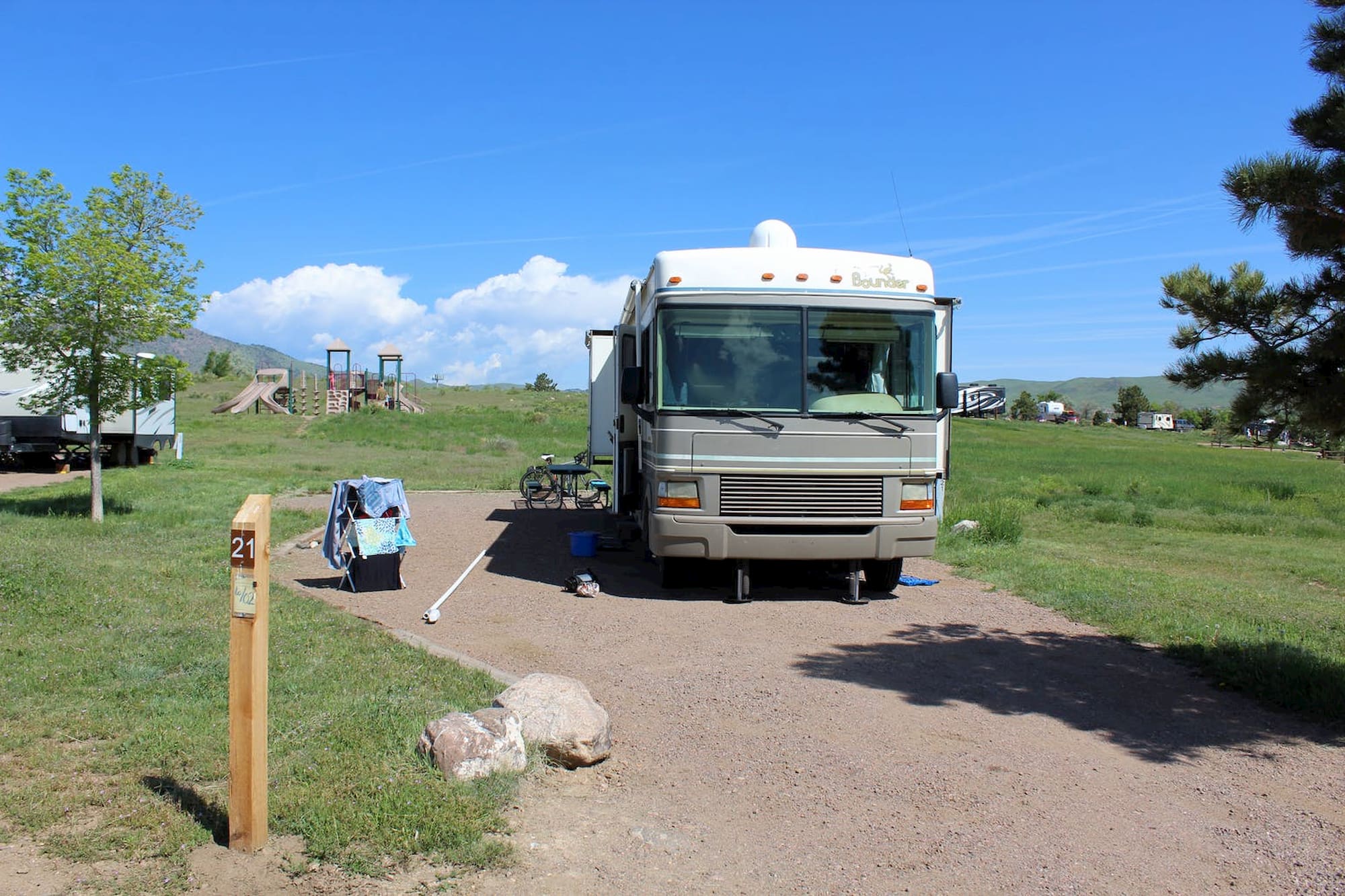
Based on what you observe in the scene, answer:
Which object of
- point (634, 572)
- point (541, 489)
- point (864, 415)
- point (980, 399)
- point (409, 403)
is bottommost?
point (634, 572)

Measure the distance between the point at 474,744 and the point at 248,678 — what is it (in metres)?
1.14

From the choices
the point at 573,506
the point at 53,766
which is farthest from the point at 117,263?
the point at 53,766

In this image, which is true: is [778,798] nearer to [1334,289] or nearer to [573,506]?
[1334,289]

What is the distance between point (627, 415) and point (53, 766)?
7345 mm

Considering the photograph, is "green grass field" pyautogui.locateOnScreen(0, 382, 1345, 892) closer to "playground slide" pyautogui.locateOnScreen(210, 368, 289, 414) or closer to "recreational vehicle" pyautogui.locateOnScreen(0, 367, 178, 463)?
"recreational vehicle" pyautogui.locateOnScreen(0, 367, 178, 463)

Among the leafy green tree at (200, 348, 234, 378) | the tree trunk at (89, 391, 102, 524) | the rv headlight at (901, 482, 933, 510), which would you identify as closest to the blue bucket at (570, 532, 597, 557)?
the rv headlight at (901, 482, 933, 510)

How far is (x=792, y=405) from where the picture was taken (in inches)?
352

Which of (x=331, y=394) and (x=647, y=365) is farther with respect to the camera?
(x=331, y=394)

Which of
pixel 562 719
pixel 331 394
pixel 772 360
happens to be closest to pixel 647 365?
pixel 772 360

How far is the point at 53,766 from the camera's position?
454 centimetres

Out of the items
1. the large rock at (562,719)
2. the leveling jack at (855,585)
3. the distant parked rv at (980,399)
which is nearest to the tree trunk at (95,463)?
the leveling jack at (855,585)

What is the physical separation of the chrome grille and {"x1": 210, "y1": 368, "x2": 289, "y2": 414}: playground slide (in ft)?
137

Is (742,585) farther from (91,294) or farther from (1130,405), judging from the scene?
(1130,405)

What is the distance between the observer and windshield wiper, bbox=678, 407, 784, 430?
29.0 feet
